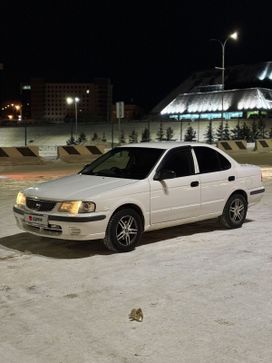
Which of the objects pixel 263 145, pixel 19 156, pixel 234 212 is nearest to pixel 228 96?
pixel 263 145

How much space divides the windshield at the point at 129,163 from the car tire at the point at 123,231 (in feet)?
2.22

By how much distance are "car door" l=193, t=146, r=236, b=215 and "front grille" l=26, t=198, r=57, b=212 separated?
249cm

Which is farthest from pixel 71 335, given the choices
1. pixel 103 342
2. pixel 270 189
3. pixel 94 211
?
pixel 270 189

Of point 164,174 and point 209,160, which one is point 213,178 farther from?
point 164,174

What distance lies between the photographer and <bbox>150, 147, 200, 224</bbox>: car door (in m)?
8.13

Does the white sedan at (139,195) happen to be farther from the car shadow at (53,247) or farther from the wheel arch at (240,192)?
the car shadow at (53,247)

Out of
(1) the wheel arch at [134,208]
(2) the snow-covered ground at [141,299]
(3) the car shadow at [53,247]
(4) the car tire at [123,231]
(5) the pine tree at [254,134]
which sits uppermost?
(5) the pine tree at [254,134]

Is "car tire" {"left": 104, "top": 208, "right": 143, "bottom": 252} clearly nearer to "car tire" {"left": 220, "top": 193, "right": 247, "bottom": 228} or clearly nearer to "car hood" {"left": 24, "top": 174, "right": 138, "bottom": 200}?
"car hood" {"left": 24, "top": 174, "right": 138, "bottom": 200}

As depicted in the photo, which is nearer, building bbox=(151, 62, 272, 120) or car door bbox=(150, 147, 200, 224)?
car door bbox=(150, 147, 200, 224)

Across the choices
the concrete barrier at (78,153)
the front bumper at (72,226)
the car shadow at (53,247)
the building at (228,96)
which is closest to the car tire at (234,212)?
the car shadow at (53,247)

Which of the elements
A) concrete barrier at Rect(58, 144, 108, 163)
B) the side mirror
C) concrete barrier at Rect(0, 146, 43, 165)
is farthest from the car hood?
concrete barrier at Rect(58, 144, 108, 163)

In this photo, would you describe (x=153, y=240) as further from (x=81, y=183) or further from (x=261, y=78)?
→ (x=261, y=78)

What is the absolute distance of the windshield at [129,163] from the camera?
8.33 metres

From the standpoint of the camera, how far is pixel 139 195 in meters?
7.83
